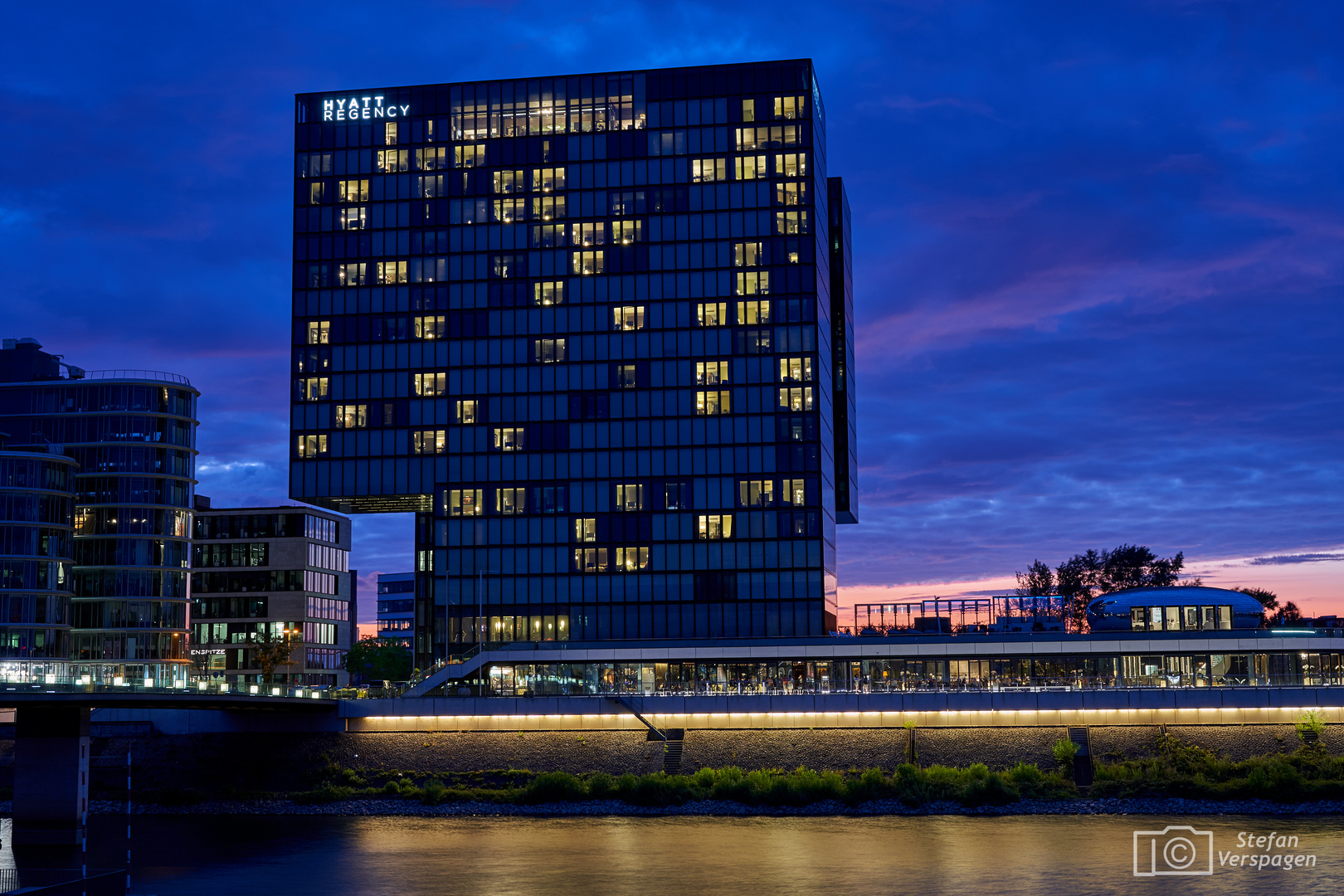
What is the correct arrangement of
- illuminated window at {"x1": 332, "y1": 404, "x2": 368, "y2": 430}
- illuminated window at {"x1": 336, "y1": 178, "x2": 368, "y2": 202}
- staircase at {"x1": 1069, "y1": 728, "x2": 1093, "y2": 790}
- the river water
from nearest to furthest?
1. the river water
2. staircase at {"x1": 1069, "y1": 728, "x2": 1093, "y2": 790}
3. illuminated window at {"x1": 332, "y1": 404, "x2": 368, "y2": 430}
4. illuminated window at {"x1": 336, "y1": 178, "x2": 368, "y2": 202}

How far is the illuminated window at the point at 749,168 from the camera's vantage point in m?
166

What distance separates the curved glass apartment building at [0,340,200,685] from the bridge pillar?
75.5 meters

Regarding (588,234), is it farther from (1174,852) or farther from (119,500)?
(1174,852)

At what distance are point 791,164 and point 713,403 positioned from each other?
30.5 m

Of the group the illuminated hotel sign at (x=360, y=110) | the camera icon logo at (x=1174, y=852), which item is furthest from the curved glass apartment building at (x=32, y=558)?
the camera icon logo at (x=1174, y=852)

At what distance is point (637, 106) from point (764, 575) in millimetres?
59809

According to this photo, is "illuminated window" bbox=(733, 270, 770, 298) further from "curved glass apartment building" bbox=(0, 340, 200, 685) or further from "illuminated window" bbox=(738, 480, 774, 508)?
"curved glass apartment building" bbox=(0, 340, 200, 685)

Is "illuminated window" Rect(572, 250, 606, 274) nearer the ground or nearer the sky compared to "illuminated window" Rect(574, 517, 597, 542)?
nearer the sky

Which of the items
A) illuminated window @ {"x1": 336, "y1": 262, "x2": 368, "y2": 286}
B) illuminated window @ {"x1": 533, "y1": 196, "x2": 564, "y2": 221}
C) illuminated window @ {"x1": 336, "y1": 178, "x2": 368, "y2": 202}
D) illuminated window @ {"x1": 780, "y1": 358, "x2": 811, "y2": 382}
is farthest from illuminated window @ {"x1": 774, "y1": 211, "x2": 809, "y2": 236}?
illuminated window @ {"x1": 336, "y1": 178, "x2": 368, "y2": 202}

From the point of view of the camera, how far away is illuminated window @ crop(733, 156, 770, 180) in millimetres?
165750

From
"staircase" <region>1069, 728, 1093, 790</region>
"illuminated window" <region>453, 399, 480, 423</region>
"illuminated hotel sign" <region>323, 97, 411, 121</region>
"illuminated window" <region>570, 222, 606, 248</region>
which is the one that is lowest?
"staircase" <region>1069, 728, 1093, 790</region>

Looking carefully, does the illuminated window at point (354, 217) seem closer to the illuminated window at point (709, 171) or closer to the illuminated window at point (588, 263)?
the illuminated window at point (588, 263)

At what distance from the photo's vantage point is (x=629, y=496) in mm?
164500

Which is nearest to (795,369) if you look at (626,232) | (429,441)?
(626,232)
